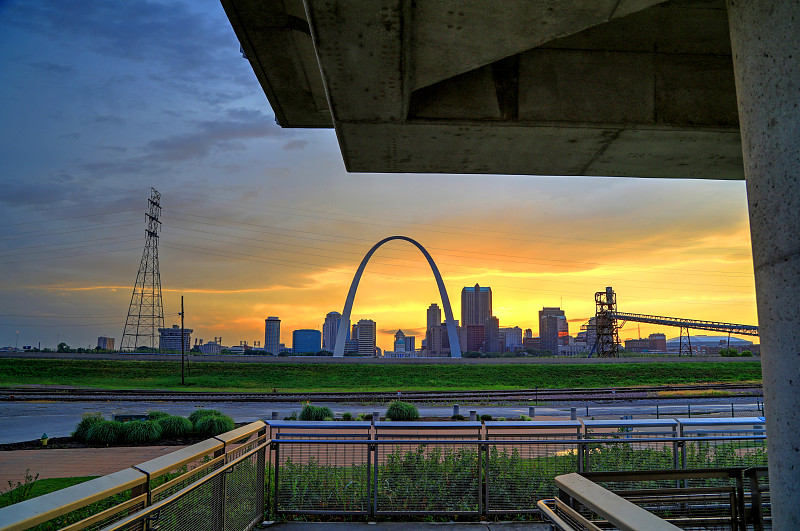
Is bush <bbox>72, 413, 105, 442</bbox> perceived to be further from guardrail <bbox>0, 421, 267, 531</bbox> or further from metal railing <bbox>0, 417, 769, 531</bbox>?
guardrail <bbox>0, 421, 267, 531</bbox>

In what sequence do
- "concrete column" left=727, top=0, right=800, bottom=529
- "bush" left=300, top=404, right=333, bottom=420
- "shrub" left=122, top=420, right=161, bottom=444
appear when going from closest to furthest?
"concrete column" left=727, top=0, right=800, bottom=529, "shrub" left=122, top=420, right=161, bottom=444, "bush" left=300, top=404, right=333, bottom=420

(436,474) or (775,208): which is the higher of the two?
(775,208)

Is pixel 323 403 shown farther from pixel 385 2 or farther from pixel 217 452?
pixel 385 2

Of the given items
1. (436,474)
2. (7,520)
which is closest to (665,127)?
(436,474)

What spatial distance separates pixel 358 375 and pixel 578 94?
53.0 m

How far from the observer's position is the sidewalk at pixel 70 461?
38.2 feet

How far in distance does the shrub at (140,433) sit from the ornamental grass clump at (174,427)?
2.07ft

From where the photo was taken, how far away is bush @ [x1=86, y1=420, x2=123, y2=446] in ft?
52.1

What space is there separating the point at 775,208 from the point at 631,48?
301 centimetres

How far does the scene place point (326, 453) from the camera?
7.00m

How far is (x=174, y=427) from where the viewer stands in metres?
17.1

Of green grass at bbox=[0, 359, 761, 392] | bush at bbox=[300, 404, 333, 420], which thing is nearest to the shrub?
bush at bbox=[300, 404, 333, 420]

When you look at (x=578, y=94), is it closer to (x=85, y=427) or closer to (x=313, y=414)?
(x=313, y=414)

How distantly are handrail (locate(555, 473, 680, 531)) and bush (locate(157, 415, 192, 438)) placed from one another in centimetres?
1585
